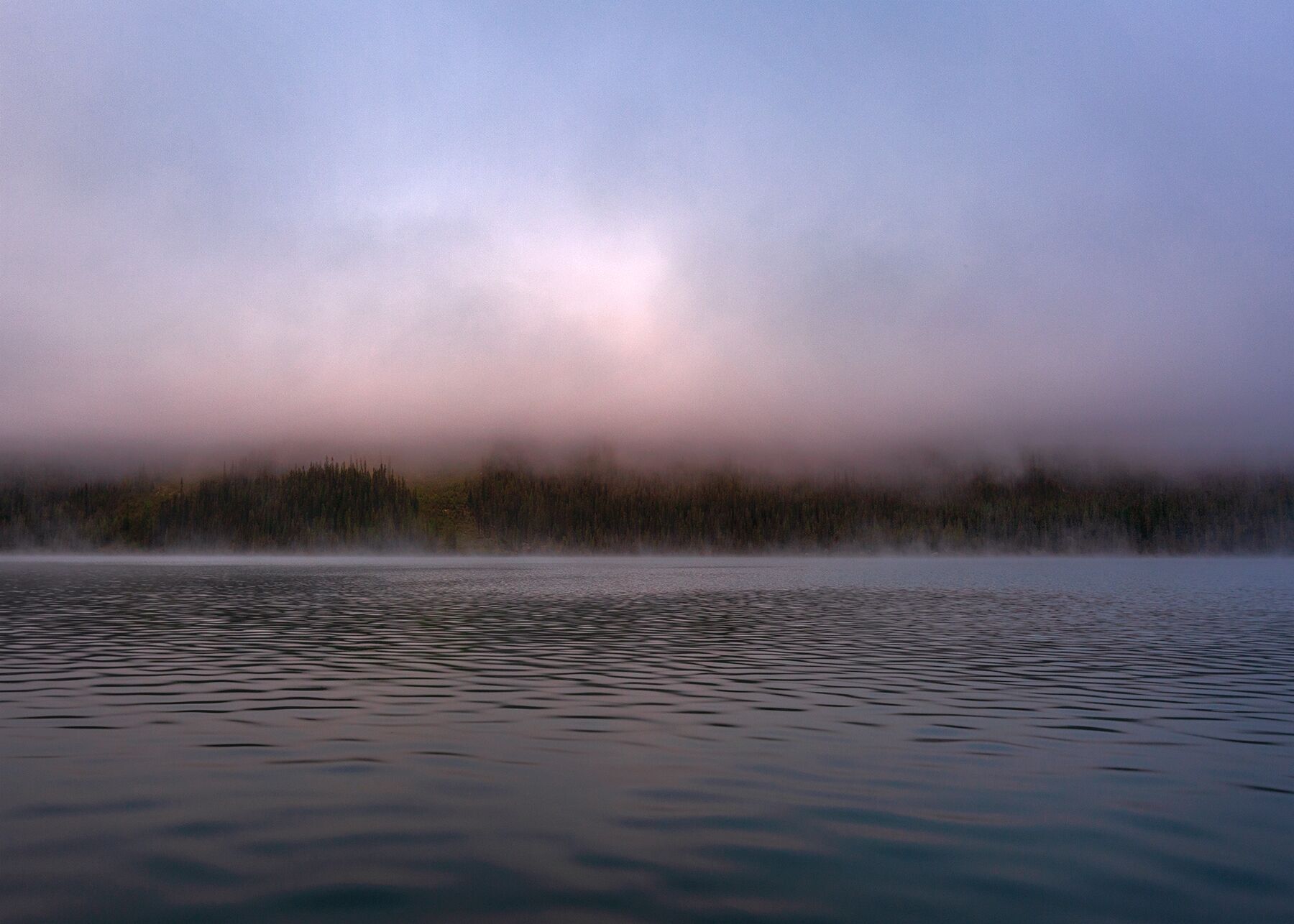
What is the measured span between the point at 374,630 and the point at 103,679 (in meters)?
22.0

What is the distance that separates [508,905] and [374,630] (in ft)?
152

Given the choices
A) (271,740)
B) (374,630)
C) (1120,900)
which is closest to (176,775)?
(271,740)

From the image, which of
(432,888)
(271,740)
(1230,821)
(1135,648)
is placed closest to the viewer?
(432,888)

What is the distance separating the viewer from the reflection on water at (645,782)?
1348cm

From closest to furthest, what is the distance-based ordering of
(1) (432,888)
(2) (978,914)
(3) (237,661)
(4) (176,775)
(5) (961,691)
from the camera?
(2) (978,914)
(1) (432,888)
(4) (176,775)
(5) (961,691)
(3) (237,661)

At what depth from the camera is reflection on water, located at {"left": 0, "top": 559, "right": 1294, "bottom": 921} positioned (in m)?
13.5

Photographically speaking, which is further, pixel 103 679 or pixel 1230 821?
pixel 103 679

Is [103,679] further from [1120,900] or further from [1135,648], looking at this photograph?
[1135,648]

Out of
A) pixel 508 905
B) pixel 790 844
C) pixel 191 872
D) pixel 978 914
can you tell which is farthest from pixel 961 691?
pixel 191 872

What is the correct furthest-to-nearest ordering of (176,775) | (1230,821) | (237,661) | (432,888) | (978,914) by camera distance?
(237,661)
(176,775)
(1230,821)
(432,888)
(978,914)

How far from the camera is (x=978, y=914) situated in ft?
41.8

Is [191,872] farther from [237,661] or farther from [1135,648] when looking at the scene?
[1135,648]

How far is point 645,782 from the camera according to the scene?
1989cm

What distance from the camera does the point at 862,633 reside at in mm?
54938
